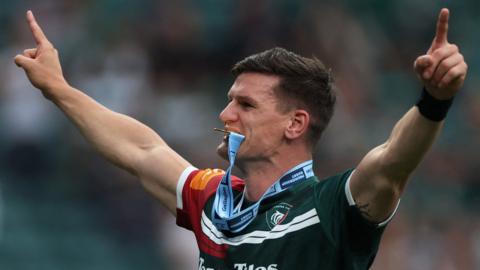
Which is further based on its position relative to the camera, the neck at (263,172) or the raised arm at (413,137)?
the neck at (263,172)

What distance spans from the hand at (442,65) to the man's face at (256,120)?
122 centimetres

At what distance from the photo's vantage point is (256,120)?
4914 millimetres

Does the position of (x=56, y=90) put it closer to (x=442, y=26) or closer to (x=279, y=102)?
(x=279, y=102)

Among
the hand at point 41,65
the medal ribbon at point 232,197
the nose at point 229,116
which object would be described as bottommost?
the medal ribbon at point 232,197

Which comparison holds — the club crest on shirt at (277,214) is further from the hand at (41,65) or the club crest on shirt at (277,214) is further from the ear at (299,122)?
the hand at (41,65)

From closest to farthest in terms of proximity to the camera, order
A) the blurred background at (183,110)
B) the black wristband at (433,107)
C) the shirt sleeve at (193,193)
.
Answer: the black wristband at (433,107), the shirt sleeve at (193,193), the blurred background at (183,110)

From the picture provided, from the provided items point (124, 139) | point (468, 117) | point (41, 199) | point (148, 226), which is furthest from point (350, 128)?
Answer: point (124, 139)

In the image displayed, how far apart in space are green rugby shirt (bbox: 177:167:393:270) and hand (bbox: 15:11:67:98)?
44.0 inches

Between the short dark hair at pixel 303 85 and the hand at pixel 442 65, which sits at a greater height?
the short dark hair at pixel 303 85

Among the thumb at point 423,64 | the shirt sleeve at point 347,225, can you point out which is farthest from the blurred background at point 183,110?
the thumb at point 423,64

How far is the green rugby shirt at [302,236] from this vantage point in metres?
4.38

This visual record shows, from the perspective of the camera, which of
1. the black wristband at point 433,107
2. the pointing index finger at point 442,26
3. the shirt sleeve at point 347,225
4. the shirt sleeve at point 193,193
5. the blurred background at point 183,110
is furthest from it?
the blurred background at point 183,110

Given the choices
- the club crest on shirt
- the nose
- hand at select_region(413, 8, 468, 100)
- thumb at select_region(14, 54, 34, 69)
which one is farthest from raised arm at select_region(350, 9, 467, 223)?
thumb at select_region(14, 54, 34, 69)

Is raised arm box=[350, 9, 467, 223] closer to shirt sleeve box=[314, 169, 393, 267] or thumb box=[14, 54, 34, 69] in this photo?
shirt sleeve box=[314, 169, 393, 267]
